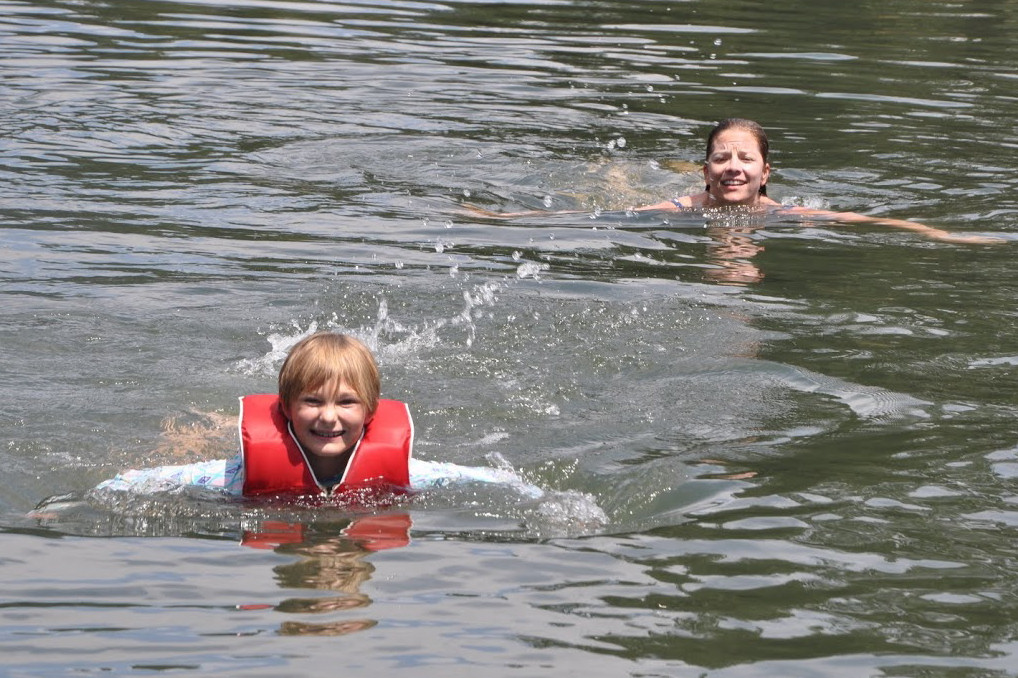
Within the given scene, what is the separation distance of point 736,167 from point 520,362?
3518mm

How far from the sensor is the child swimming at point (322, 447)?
5.91m

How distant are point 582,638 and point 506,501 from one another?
131 cm

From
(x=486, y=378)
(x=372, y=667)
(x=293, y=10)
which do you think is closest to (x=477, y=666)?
(x=372, y=667)

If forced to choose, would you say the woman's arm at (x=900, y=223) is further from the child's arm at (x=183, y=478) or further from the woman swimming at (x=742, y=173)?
the child's arm at (x=183, y=478)

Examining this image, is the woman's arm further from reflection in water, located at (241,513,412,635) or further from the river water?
reflection in water, located at (241,513,412,635)

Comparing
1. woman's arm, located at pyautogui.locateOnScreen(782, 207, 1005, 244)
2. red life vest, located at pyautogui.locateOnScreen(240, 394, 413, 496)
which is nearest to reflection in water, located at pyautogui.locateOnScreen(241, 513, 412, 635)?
red life vest, located at pyautogui.locateOnScreen(240, 394, 413, 496)

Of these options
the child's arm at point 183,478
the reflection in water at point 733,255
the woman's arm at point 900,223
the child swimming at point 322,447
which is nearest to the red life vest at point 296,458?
the child swimming at point 322,447

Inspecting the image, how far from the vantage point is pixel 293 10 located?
18.8 metres

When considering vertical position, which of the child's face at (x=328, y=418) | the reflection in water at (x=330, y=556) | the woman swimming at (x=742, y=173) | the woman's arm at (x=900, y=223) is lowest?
the reflection in water at (x=330, y=556)

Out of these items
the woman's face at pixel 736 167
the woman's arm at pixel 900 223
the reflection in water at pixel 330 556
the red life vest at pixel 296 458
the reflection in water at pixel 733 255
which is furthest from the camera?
the woman's face at pixel 736 167

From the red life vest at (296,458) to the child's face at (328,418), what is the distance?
5 cm

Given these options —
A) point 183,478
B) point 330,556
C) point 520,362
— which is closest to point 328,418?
point 183,478

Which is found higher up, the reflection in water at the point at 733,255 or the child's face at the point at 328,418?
the reflection in water at the point at 733,255

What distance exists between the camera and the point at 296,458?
6070 millimetres
